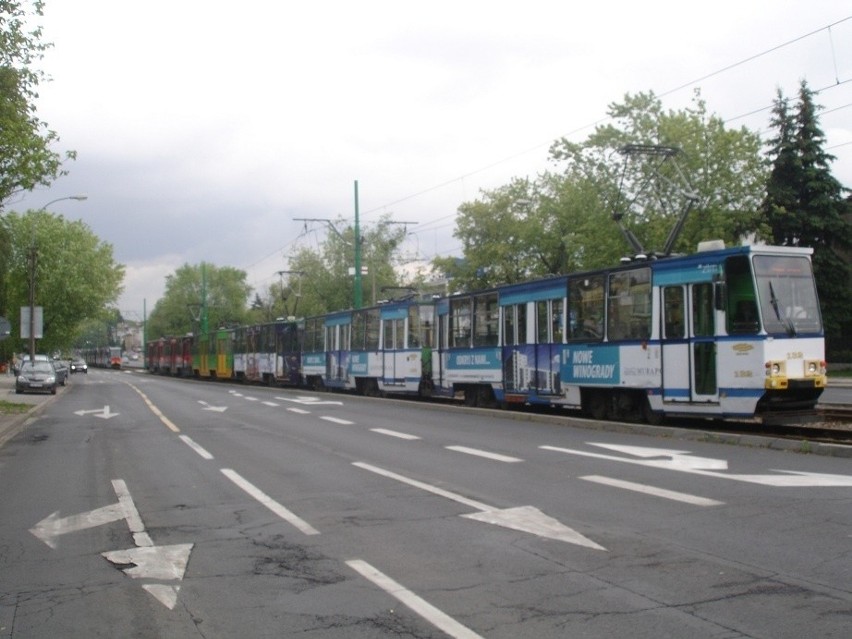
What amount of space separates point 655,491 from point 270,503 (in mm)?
4115

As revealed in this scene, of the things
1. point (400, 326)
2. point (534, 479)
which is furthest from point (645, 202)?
point (534, 479)

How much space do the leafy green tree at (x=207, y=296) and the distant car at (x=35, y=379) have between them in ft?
313

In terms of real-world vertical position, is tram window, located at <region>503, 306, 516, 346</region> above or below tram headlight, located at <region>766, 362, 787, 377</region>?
above

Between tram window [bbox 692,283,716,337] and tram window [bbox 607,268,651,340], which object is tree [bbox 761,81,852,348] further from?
tram window [bbox 692,283,716,337]

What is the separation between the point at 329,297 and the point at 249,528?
66.3 metres

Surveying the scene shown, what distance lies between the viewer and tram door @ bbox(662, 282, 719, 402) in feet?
54.9

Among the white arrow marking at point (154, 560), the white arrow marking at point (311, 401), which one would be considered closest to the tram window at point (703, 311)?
the white arrow marking at point (154, 560)

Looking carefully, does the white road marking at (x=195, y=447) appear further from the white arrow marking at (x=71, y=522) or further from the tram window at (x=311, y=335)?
the tram window at (x=311, y=335)

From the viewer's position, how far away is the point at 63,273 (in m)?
71.0

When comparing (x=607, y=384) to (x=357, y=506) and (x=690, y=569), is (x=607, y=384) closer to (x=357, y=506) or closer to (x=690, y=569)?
(x=357, y=506)

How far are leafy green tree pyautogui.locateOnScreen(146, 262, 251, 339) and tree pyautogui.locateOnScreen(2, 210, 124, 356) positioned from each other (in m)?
63.1

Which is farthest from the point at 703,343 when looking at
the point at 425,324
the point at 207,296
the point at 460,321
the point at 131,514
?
the point at 207,296

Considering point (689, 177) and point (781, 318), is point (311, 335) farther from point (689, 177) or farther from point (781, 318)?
point (781, 318)

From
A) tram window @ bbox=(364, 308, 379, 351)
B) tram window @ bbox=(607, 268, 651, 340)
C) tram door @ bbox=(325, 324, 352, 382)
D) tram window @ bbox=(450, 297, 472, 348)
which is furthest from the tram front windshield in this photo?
tram door @ bbox=(325, 324, 352, 382)
